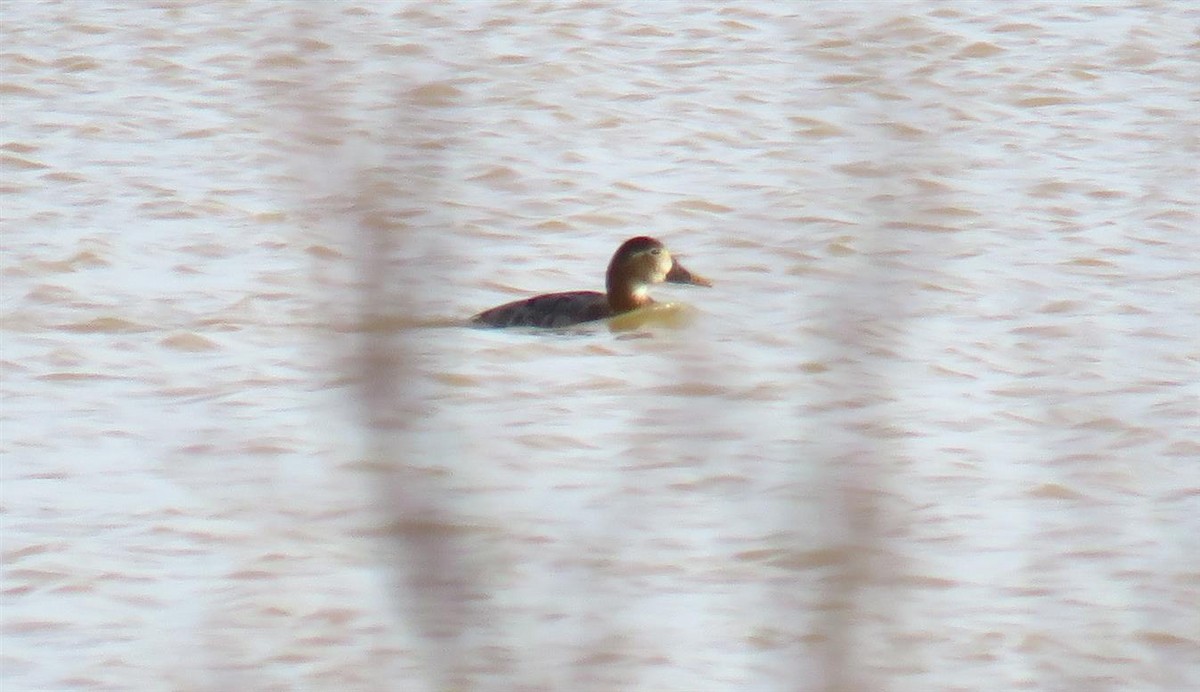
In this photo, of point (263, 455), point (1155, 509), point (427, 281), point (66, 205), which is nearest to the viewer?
point (427, 281)

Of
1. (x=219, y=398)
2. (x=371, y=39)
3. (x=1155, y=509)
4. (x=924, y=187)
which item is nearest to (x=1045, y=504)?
(x=1155, y=509)

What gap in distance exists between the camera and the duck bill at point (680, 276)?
9.83 metres

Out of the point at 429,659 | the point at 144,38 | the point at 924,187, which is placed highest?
the point at 924,187

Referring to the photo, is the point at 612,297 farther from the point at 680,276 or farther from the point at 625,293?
the point at 680,276

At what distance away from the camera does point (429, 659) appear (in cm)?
218

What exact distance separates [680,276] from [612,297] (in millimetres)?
443

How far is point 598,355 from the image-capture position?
9.32 metres

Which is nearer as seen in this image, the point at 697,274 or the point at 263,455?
the point at 263,455

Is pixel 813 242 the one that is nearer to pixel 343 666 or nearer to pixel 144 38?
pixel 343 666

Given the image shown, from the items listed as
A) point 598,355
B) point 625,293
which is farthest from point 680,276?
point 598,355

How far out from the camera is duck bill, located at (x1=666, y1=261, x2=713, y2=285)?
32.2ft

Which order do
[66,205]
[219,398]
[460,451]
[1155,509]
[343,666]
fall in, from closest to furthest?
→ [460,451] < [343,666] < [1155,509] < [219,398] < [66,205]

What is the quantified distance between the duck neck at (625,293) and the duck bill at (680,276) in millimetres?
170

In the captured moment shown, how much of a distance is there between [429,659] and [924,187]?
2.29 ft
